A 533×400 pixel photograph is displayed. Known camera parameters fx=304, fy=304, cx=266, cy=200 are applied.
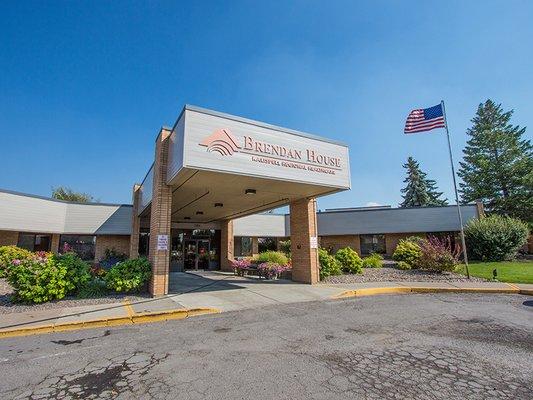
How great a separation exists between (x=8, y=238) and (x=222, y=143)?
68.3 feet

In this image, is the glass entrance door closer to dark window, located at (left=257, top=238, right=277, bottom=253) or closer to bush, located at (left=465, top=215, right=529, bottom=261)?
dark window, located at (left=257, top=238, right=277, bottom=253)

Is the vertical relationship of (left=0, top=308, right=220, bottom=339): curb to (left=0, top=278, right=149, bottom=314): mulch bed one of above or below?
below

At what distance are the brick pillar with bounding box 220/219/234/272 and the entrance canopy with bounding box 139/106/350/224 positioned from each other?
9.78 metres

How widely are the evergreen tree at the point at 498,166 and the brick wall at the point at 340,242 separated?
20233 mm

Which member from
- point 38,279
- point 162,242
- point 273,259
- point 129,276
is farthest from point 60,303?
point 273,259

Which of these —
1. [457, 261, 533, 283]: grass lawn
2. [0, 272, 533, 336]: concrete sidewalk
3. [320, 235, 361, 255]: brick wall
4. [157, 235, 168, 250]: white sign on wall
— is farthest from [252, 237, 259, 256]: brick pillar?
[157, 235, 168, 250]: white sign on wall

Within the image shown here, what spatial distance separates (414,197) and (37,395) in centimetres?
5162

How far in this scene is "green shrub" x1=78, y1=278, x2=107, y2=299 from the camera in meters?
9.90

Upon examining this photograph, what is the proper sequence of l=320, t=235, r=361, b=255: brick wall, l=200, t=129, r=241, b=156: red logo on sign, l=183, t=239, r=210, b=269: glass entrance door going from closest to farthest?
l=200, t=129, r=241, b=156: red logo on sign
l=183, t=239, r=210, b=269: glass entrance door
l=320, t=235, r=361, b=255: brick wall

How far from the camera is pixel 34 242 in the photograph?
23438 mm

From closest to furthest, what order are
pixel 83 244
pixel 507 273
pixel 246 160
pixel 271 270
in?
pixel 246 160, pixel 507 273, pixel 271 270, pixel 83 244

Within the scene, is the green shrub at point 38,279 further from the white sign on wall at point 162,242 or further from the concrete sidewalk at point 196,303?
the white sign on wall at point 162,242

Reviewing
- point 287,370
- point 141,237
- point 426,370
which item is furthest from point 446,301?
point 141,237

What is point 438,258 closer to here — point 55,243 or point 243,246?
point 243,246
